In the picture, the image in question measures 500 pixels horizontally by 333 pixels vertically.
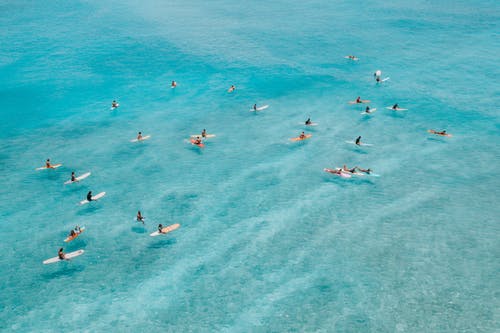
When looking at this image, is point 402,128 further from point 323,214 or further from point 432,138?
point 323,214

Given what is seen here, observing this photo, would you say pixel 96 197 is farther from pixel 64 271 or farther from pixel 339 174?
pixel 339 174

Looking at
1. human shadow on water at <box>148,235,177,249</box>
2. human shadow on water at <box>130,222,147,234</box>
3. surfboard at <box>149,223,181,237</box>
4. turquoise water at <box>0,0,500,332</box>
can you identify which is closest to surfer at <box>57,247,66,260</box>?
turquoise water at <box>0,0,500,332</box>

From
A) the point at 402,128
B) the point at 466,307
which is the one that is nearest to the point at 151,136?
the point at 402,128

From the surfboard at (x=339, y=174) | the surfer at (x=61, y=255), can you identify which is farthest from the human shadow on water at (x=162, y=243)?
the surfboard at (x=339, y=174)

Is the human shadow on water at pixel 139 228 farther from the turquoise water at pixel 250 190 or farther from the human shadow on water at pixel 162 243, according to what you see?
the human shadow on water at pixel 162 243

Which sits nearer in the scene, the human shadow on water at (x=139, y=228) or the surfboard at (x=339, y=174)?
the human shadow on water at (x=139, y=228)

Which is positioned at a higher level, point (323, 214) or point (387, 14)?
point (387, 14)
